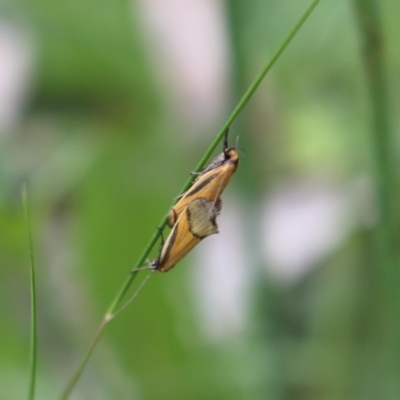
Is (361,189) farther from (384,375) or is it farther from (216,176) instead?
(216,176)

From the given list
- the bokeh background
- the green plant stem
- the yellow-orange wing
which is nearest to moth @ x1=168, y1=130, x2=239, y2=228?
the yellow-orange wing

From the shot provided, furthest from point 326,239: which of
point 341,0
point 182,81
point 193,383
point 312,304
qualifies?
point 182,81

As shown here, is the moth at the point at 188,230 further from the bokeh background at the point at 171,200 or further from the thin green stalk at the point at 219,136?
the bokeh background at the point at 171,200

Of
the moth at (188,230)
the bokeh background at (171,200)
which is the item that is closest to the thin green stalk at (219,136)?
the moth at (188,230)

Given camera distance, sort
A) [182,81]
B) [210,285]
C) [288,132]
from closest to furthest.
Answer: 1. [210,285]
2. [288,132]
3. [182,81]

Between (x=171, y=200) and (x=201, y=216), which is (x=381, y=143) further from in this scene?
(x=171, y=200)
